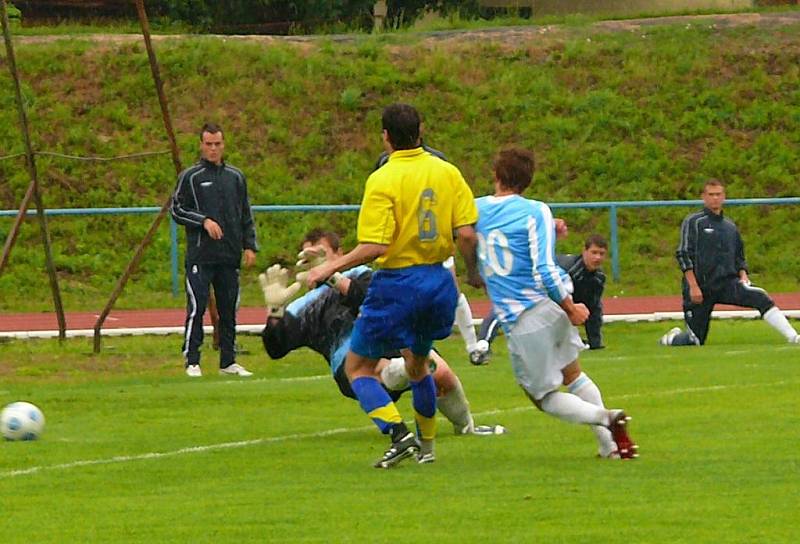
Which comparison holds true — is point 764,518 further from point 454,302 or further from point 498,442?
point 498,442

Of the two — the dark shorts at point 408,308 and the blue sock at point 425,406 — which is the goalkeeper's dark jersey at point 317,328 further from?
the dark shorts at point 408,308

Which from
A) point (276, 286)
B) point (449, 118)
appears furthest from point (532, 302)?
point (449, 118)

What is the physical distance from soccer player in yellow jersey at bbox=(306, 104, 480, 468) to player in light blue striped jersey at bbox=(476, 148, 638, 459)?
173 millimetres

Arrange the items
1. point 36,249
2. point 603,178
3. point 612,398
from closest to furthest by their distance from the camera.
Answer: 1. point 612,398
2. point 36,249
3. point 603,178

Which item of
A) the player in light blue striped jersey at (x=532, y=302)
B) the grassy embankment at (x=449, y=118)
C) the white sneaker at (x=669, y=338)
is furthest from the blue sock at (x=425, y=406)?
the grassy embankment at (x=449, y=118)

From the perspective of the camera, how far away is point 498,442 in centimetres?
1071

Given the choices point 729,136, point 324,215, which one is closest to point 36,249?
point 324,215

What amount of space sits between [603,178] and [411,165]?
2266 centimetres

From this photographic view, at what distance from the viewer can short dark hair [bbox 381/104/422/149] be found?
960 centimetres

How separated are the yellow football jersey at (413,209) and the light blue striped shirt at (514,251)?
0.58ft

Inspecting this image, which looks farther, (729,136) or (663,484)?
(729,136)

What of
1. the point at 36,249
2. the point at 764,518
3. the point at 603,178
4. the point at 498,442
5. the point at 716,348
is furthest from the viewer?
the point at 603,178

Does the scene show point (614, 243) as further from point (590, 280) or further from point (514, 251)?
point (514, 251)

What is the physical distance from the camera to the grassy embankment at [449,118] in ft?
96.3
